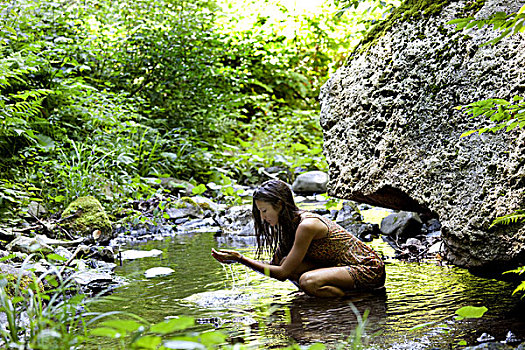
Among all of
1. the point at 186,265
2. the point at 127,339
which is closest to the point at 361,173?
the point at 186,265

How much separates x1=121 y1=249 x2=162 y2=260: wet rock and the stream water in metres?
0.47

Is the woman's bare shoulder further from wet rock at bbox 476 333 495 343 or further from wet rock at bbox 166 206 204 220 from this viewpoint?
wet rock at bbox 166 206 204 220

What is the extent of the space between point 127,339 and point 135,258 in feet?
8.99

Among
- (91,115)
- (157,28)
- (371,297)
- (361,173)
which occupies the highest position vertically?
(157,28)

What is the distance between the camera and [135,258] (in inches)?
224

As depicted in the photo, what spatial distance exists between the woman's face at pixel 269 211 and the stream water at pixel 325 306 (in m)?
0.61

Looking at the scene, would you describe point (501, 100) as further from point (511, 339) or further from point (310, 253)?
point (310, 253)

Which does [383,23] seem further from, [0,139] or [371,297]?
[0,139]

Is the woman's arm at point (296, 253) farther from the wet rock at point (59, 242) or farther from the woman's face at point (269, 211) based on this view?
the wet rock at point (59, 242)

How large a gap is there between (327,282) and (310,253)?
0.29 metres

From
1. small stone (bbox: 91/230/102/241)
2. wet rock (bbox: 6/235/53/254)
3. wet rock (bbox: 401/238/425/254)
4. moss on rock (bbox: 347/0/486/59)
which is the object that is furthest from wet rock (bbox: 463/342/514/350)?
small stone (bbox: 91/230/102/241)

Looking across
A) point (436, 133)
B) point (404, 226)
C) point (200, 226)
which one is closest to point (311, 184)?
point (200, 226)

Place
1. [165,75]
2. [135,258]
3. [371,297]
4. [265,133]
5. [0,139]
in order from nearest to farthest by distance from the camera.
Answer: [371,297], [135,258], [0,139], [165,75], [265,133]

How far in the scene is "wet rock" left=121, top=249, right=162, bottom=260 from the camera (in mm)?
5723
